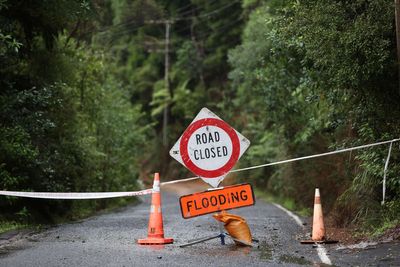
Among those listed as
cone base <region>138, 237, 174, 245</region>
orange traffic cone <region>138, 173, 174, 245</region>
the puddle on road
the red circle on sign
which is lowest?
the puddle on road

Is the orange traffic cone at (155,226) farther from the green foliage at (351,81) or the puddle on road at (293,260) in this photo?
the green foliage at (351,81)

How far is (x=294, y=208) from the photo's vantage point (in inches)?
805

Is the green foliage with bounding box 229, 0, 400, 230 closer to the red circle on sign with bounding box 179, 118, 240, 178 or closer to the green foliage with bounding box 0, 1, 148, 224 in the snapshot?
the red circle on sign with bounding box 179, 118, 240, 178

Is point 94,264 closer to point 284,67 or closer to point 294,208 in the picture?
point 284,67

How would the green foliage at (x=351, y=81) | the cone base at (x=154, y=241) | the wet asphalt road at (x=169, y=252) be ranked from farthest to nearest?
the green foliage at (x=351, y=81) < the cone base at (x=154, y=241) < the wet asphalt road at (x=169, y=252)

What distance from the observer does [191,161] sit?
927 cm

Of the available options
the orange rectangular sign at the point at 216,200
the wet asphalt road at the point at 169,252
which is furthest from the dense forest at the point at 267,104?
the orange rectangular sign at the point at 216,200

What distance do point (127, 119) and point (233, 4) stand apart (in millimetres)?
19517

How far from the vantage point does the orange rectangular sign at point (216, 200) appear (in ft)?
30.3

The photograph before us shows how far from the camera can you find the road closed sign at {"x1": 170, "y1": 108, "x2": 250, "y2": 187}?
928 centimetres

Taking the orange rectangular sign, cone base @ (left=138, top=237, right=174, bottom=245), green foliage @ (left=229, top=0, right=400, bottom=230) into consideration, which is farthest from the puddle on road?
green foliage @ (left=229, top=0, right=400, bottom=230)

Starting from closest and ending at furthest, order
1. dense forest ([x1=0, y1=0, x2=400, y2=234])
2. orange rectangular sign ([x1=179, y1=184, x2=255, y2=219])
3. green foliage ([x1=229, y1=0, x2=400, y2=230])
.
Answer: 1. orange rectangular sign ([x1=179, y1=184, x2=255, y2=219])
2. green foliage ([x1=229, y1=0, x2=400, y2=230])
3. dense forest ([x1=0, y1=0, x2=400, y2=234])

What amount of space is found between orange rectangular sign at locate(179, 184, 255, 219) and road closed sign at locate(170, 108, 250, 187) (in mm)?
177

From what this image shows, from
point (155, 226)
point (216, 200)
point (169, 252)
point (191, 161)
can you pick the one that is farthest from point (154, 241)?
point (191, 161)
